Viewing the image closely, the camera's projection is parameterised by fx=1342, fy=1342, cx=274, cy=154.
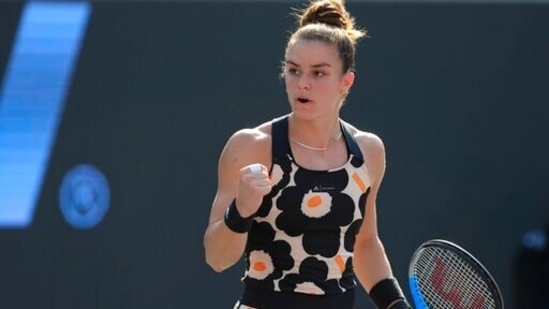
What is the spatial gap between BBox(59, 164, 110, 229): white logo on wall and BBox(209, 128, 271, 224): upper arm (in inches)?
137

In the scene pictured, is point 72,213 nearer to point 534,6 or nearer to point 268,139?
point 534,6

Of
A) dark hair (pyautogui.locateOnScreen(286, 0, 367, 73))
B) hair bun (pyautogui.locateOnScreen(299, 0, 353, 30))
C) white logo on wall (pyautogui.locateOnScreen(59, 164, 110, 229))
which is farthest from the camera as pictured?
white logo on wall (pyautogui.locateOnScreen(59, 164, 110, 229))

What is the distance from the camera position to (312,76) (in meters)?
3.60

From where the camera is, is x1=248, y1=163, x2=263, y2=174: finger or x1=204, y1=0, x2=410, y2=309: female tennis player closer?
x1=248, y1=163, x2=263, y2=174: finger

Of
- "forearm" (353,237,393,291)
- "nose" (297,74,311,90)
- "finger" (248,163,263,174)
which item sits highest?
"nose" (297,74,311,90)

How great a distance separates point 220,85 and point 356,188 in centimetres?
349

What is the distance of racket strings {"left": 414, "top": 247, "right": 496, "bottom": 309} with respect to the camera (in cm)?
397

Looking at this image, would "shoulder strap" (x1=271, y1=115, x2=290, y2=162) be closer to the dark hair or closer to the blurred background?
the dark hair

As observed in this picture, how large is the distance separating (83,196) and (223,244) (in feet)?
12.0

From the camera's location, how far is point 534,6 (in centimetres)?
746

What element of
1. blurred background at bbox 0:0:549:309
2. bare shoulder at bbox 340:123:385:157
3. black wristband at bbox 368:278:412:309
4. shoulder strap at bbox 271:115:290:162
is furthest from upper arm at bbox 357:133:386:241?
blurred background at bbox 0:0:549:309

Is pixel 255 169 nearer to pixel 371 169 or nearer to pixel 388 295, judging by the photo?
pixel 371 169

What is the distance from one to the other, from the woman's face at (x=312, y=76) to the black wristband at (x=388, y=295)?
57cm

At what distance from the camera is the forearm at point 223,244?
343 cm
